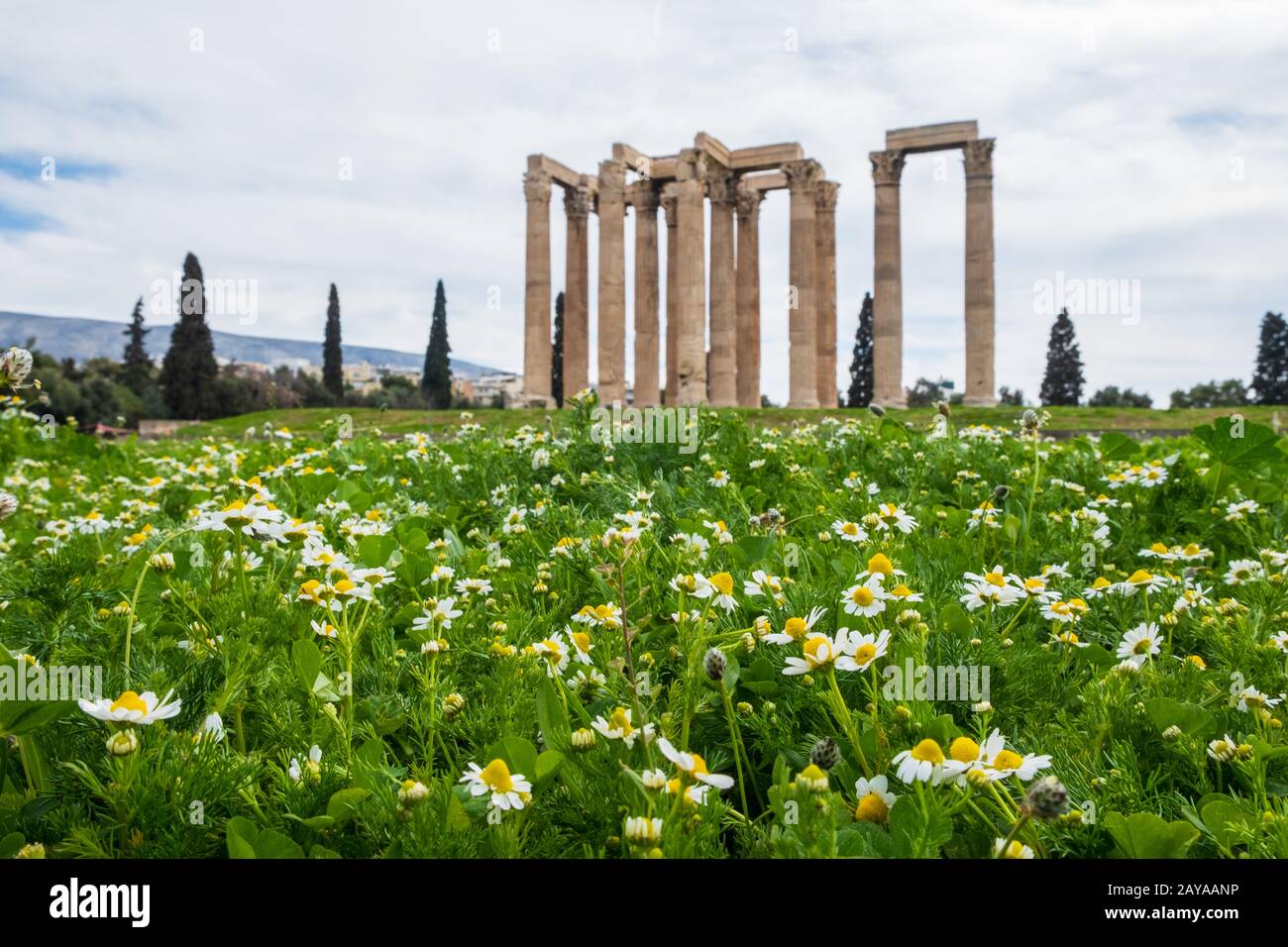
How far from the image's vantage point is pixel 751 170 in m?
38.7

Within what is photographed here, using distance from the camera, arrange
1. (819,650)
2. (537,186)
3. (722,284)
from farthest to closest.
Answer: (722,284)
(537,186)
(819,650)

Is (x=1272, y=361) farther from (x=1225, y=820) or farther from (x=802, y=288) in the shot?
(x=1225, y=820)

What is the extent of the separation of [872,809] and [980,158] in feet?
118

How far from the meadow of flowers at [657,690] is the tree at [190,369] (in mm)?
59865

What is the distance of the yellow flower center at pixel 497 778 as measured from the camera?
186 cm

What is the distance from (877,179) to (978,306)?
253 inches

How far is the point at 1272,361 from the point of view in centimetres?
6166

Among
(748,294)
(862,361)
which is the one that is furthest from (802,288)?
(862,361)

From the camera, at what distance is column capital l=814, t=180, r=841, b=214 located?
39.9 meters

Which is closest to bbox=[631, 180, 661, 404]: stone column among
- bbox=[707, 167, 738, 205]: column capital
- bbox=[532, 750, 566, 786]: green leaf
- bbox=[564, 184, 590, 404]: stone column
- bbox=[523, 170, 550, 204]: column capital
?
bbox=[564, 184, 590, 404]: stone column

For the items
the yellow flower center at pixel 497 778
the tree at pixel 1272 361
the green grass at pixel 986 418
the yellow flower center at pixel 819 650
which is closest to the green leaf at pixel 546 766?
the yellow flower center at pixel 497 778

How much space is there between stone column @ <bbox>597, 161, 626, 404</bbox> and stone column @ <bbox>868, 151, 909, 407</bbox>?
10332 mm
